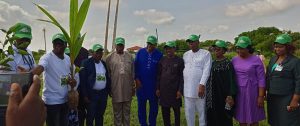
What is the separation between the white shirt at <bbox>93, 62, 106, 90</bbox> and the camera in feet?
17.5

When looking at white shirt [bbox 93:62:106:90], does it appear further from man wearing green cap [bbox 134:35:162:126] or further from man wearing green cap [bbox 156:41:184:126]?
man wearing green cap [bbox 156:41:184:126]

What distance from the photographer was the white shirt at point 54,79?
3986mm

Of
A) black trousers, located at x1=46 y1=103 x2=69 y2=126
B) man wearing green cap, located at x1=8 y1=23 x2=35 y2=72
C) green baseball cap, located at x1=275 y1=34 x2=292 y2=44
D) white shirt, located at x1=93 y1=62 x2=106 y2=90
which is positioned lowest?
black trousers, located at x1=46 y1=103 x2=69 y2=126

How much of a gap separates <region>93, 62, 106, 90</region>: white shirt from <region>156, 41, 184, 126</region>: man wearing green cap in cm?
98

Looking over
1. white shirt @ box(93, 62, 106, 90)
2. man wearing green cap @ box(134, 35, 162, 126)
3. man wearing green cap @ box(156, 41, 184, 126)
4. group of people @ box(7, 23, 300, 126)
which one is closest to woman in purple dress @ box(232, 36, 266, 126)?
group of people @ box(7, 23, 300, 126)

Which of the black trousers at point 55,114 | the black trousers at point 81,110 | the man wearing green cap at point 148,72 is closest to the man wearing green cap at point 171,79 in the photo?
the man wearing green cap at point 148,72

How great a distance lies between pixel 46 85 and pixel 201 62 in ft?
7.64

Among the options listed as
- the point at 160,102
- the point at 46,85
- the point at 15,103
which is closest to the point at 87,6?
the point at 15,103

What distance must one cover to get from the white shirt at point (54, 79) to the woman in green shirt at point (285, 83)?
8.48 feet

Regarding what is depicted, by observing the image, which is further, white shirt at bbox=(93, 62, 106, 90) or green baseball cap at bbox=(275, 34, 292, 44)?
white shirt at bbox=(93, 62, 106, 90)

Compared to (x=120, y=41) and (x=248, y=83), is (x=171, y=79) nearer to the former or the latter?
(x=120, y=41)

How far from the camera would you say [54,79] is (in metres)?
4.02

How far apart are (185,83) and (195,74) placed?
24 cm

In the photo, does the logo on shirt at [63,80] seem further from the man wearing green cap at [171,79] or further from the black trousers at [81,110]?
the man wearing green cap at [171,79]
